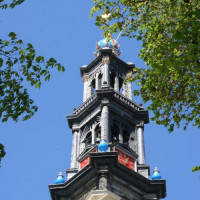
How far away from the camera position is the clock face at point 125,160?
130ft

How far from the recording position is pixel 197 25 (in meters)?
19.5

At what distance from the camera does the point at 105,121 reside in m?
41.5

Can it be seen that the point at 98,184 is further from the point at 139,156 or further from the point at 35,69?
the point at 35,69

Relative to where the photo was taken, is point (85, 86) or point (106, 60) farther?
point (85, 86)

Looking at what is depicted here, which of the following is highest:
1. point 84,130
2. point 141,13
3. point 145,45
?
point 84,130

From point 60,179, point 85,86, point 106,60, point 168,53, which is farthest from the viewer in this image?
point 85,86

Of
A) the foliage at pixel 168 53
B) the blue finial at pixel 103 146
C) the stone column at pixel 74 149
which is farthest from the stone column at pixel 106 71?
the foliage at pixel 168 53

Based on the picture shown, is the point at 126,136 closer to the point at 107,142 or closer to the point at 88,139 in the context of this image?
the point at 88,139

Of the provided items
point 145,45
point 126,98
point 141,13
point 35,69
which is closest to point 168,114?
point 145,45

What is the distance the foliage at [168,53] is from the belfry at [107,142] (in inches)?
538

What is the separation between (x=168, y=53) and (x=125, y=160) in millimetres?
19322

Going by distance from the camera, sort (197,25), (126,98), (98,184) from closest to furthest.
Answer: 1. (197,25)
2. (98,184)
3. (126,98)

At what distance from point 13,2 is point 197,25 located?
233 inches

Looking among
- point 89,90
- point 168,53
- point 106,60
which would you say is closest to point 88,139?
point 89,90
